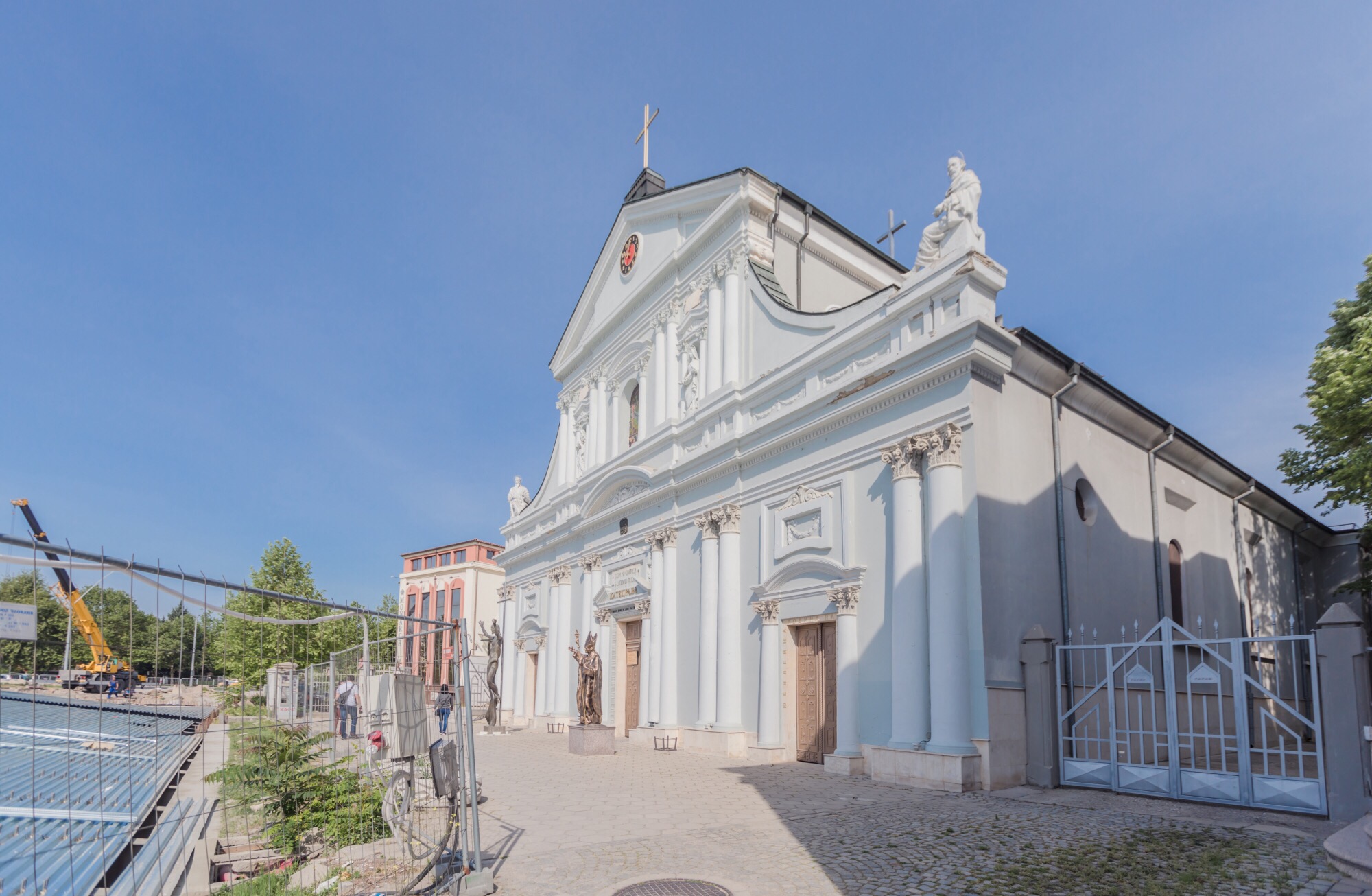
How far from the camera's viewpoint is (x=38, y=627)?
4.48m

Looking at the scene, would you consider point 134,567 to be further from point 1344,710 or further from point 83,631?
point 1344,710

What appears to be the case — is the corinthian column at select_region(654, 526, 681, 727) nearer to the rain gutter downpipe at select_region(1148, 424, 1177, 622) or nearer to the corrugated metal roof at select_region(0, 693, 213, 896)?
the rain gutter downpipe at select_region(1148, 424, 1177, 622)

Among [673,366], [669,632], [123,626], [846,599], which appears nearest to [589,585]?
[669,632]

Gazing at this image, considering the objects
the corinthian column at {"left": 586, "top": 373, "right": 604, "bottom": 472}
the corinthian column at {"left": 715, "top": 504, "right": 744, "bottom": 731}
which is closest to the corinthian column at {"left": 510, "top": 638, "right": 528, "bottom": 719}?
the corinthian column at {"left": 586, "top": 373, "right": 604, "bottom": 472}

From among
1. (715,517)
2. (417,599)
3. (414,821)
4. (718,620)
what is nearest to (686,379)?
(715,517)

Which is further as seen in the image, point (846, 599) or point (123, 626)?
point (846, 599)

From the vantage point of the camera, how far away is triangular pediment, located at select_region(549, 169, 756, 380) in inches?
793

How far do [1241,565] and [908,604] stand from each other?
14307 millimetres

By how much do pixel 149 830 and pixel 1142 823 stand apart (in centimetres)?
1033

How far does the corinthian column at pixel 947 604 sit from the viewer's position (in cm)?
1205

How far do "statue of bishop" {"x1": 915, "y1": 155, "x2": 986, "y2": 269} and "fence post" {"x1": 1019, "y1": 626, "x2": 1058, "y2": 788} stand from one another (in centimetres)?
595

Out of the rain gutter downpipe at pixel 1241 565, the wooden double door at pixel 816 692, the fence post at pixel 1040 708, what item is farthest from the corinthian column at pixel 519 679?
the rain gutter downpipe at pixel 1241 565

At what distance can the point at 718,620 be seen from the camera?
1792 centimetres

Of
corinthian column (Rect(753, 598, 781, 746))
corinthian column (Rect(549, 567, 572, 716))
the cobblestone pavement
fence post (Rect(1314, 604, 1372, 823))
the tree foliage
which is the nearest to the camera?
the cobblestone pavement
